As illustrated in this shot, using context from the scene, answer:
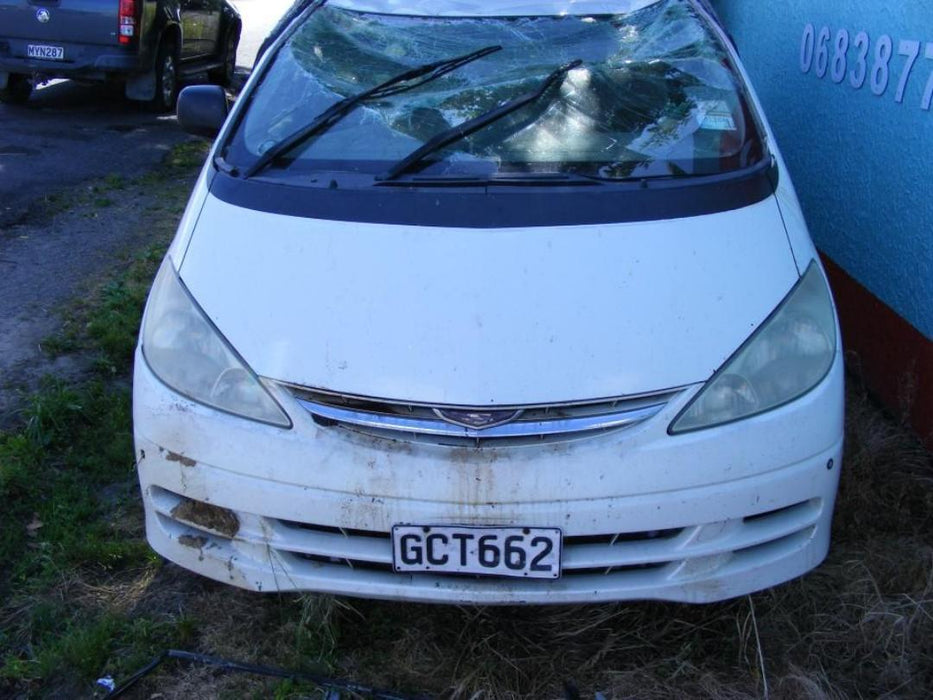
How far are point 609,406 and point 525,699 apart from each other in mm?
806

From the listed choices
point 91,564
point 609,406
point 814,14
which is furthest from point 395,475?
point 814,14

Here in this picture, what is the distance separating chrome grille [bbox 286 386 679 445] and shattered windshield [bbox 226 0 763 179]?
78 centimetres

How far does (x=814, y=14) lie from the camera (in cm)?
457

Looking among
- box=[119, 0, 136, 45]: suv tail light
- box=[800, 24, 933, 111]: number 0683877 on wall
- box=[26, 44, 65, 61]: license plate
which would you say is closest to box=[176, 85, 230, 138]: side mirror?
box=[800, 24, 933, 111]: number 0683877 on wall

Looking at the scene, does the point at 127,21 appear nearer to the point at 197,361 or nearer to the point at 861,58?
the point at 861,58

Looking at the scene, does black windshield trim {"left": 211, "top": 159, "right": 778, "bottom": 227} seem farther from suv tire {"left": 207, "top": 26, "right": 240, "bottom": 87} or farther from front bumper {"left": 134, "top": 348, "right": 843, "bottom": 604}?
suv tire {"left": 207, "top": 26, "right": 240, "bottom": 87}

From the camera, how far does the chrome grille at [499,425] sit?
7.18 ft

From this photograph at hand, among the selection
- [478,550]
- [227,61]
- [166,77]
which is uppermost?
[478,550]

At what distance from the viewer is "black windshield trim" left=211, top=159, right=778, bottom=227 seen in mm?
2525

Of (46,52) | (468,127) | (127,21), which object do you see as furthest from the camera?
(46,52)

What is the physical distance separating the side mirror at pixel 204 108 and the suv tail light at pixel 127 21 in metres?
5.63

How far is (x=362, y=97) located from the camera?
10.1 ft

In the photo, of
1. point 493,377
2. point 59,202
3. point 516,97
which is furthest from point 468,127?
point 59,202

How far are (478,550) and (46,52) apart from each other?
26.4 feet
